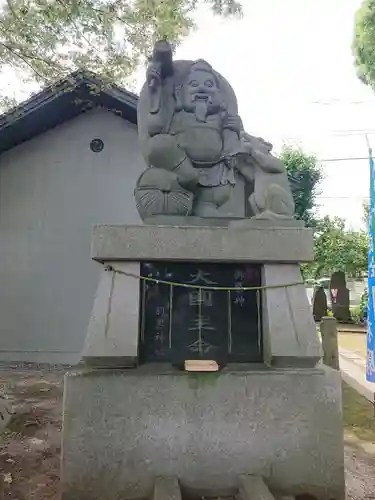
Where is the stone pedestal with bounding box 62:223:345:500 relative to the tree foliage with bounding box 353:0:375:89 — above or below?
below

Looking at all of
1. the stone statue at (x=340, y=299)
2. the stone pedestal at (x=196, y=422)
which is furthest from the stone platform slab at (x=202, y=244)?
the stone statue at (x=340, y=299)

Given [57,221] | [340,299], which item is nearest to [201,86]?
[57,221]

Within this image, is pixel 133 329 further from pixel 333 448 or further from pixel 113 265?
pixel 333 448

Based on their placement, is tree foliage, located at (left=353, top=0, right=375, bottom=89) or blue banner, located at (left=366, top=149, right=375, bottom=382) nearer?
blue banner, located at (left=366, top=149, right=375, bottom=382)

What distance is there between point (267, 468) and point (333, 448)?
1.45 feet

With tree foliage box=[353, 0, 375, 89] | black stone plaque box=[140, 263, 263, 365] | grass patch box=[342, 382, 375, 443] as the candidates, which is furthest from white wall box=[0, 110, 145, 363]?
black stone plaque box=[140, 263, 263, 365]

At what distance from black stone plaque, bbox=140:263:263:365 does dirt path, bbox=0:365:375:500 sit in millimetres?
1114

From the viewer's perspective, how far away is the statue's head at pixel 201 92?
3.88m

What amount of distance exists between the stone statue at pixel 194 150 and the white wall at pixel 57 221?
4.85m

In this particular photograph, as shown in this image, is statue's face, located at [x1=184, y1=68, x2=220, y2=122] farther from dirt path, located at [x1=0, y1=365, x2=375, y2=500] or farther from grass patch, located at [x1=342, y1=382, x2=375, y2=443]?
grass patch, located at [x1=342, y1=382, x2=375, y2=443]

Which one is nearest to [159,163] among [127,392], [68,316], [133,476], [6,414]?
[127,392]

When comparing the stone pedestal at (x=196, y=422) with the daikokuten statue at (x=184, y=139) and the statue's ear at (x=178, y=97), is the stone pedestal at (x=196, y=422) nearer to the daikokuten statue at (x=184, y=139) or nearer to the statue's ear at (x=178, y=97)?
the daikokuten statue at (x=184, y=139)

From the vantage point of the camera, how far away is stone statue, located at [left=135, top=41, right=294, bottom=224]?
3732 millimetres

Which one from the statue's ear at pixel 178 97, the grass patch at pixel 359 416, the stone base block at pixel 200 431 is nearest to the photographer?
the stone base block at pixel 200 431
